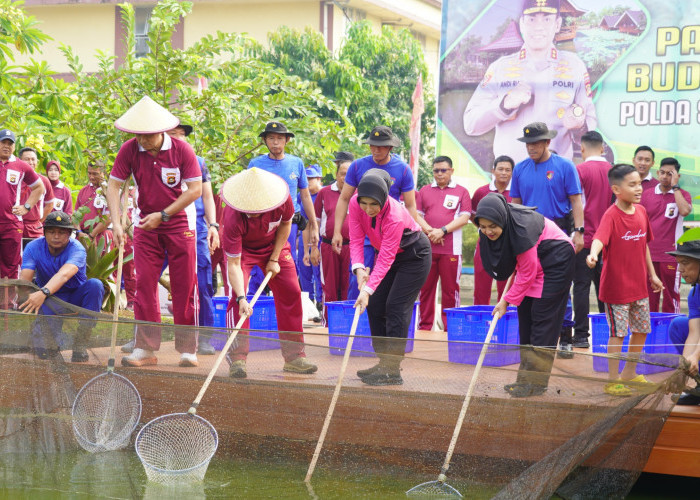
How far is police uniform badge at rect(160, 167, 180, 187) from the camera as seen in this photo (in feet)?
20.8

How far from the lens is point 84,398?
516cm

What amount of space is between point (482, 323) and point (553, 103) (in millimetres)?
5797

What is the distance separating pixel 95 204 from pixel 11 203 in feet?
3.88

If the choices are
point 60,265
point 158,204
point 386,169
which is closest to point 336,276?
point 386,169

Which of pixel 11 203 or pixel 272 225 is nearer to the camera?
pixel 272 225

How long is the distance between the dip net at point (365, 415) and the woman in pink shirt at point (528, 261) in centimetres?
68

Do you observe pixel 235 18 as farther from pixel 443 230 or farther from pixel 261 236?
pixel 261 236

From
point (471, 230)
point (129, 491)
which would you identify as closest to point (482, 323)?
point (129, 491)

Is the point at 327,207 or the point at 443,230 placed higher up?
the point at 327,207

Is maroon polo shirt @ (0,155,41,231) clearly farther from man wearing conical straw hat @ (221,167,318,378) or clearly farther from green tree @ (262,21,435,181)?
green tree @ (262,21,435,181)

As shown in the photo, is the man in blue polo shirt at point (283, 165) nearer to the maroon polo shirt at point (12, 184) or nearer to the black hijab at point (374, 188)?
the black hijab at point (374, 188)

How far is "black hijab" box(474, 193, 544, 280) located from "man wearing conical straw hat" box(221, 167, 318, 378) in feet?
4.36

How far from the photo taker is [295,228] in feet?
29.7

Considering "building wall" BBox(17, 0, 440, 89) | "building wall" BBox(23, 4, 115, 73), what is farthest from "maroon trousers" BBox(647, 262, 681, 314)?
"building wall" BBox(23, 4, 115, 73)
